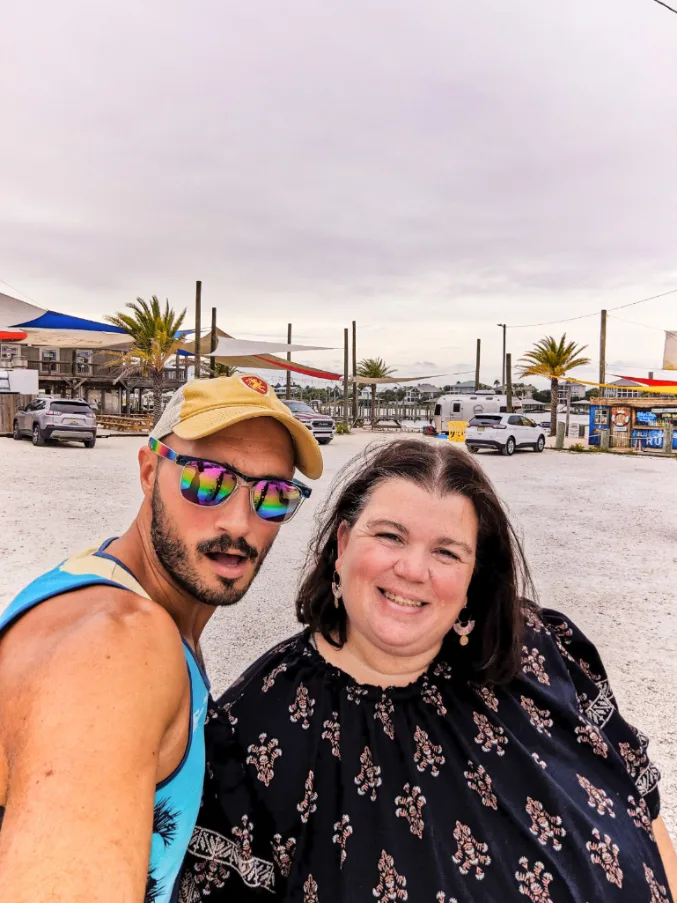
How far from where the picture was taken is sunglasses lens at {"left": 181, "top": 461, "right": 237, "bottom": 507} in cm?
156

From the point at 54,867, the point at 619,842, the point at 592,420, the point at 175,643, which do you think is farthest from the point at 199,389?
the point at 592,420

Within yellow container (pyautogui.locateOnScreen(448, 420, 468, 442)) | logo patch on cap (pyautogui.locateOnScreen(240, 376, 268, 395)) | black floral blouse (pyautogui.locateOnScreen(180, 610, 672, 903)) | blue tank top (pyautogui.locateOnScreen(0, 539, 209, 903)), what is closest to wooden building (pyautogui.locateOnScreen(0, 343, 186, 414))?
yellow container (pyautogui.locateOnScreen(448, 420, 468, 442))

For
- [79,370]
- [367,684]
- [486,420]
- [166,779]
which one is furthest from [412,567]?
[79,370]

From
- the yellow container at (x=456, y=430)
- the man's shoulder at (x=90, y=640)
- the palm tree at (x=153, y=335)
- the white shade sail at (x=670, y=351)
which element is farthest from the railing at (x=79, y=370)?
the man's shoulder at (x=90, y=640)

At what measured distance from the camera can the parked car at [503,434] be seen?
67.5 ft

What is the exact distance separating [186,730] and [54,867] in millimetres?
338

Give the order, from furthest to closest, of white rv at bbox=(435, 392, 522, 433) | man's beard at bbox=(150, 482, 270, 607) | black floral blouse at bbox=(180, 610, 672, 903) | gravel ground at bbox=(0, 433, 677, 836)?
1. white rv at bbox=(435, 392, 522, 433)
2. gravel ground at bbox=(0, 433, 677, 836)
3. man's beard at bbox=(150, 482, 270, 607)
4. black floral blouse at bbox=(180, 610, 672, 903)

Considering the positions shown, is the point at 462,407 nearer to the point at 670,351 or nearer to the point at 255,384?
the point at 670,351

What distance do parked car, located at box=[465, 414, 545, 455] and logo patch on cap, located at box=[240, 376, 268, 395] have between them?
19323 millimetres

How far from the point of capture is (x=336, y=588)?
1.82 m

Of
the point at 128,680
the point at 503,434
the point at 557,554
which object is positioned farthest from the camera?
the point at 503,434

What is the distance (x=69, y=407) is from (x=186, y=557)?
727 inches

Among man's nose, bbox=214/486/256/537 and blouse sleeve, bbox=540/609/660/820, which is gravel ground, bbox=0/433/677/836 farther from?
man's nose, bbox=214/486/256/537

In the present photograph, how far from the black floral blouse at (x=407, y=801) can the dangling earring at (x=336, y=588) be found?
226 mm
